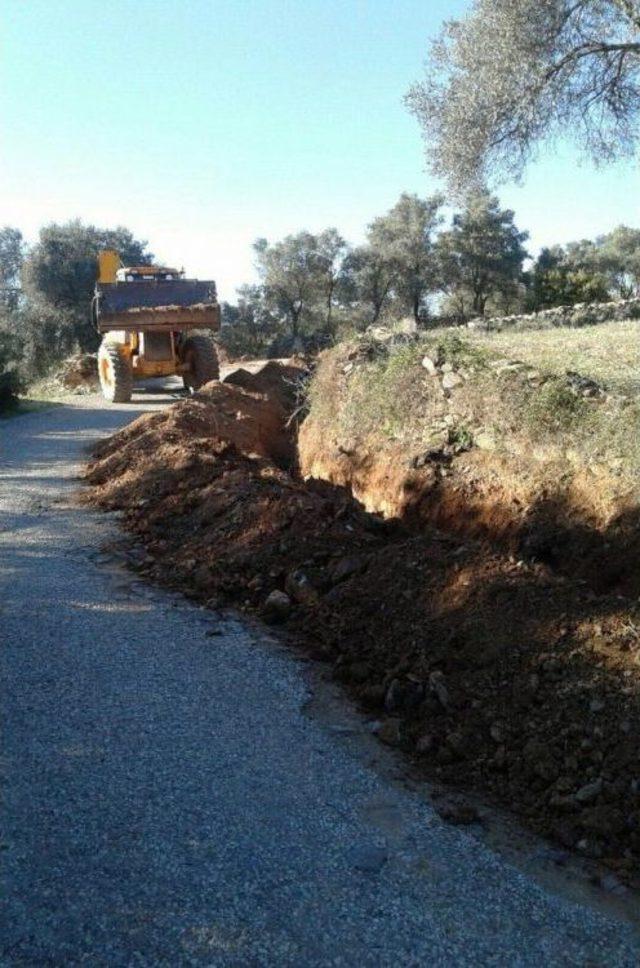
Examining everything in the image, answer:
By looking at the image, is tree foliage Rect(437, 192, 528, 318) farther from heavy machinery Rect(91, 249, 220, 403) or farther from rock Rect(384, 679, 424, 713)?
rock Rect(384, 679, 424, 713)

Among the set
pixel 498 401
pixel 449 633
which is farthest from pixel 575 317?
pixel 449 633

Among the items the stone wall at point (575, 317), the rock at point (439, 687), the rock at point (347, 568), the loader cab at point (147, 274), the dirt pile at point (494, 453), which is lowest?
the rock at point (439, 687)

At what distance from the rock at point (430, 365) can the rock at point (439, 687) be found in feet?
18.3

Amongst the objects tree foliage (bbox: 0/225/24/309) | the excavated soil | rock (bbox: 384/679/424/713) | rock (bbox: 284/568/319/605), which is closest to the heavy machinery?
the excavated soil

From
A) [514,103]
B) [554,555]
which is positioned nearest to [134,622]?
[554,555]

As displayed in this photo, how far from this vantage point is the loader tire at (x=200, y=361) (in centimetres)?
1886

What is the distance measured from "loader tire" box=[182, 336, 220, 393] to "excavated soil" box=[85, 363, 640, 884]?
10822mm

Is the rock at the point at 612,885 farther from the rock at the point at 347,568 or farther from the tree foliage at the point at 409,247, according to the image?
the tree foliage at the point at 409,247

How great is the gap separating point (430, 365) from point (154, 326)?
9.90 m

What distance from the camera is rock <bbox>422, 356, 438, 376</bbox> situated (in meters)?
9.63

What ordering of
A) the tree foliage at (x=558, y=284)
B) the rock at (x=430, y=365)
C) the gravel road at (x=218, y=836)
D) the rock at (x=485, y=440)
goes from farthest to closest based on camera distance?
1. the tree foliage at (x=558, y=284)
2. the rock at (x=430, y=365)
3. the rock at (x=485, y=440)
4. the gravel road at (x=218, y=836)

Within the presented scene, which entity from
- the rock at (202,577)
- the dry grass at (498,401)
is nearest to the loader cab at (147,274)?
the dry grass at (498,401)

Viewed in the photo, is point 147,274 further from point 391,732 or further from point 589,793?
point 589,793

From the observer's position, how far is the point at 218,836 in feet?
10.7
